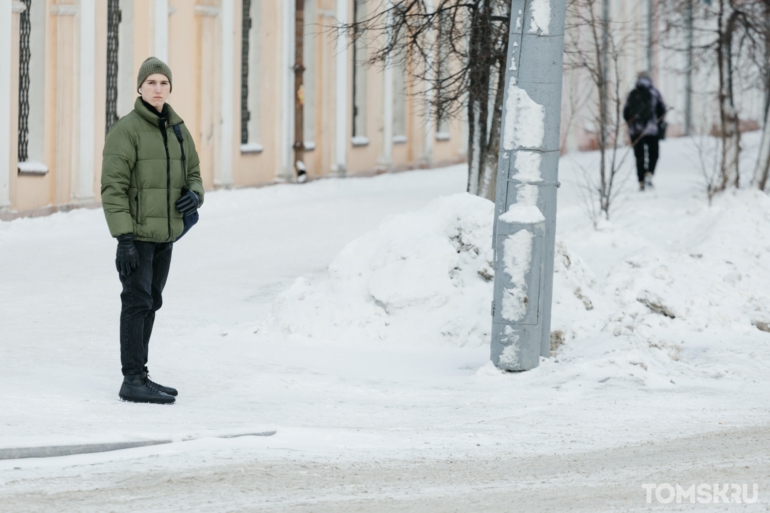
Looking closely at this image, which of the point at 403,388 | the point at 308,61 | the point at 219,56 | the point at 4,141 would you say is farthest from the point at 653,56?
the point at 403,388

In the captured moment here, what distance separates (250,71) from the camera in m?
22.5

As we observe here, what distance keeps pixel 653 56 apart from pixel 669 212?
20951mm

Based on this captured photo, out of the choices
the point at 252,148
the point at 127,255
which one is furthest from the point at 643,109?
the point at 127,255

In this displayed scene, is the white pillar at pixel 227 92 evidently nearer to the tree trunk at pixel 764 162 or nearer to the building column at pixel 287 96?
the building column at pixel 287 96

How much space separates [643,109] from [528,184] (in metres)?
13.4

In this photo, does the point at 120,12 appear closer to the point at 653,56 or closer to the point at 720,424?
the point at 720,424

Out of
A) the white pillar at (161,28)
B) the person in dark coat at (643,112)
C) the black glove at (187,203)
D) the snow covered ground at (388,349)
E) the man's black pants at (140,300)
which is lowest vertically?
the snow covered ground at (388,349)

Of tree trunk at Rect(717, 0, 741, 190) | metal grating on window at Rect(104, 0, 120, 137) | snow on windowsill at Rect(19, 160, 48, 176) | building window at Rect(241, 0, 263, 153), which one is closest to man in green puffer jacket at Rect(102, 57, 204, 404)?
snow on windowsill at Rect(19, 160, 48, 176)

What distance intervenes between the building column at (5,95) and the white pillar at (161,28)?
3.48 meters

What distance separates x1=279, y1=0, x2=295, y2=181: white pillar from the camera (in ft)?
75.3

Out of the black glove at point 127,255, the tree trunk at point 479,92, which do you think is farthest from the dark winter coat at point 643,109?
the black glove at point 127,255

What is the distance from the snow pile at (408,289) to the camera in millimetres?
9516

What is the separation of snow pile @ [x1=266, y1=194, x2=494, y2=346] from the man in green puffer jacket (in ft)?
7.51

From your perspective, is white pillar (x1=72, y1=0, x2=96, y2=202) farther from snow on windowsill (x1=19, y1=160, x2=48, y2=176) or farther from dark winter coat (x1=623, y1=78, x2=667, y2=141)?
dark winter coat (x1=623, y1=78, x2=667, y2=141)
